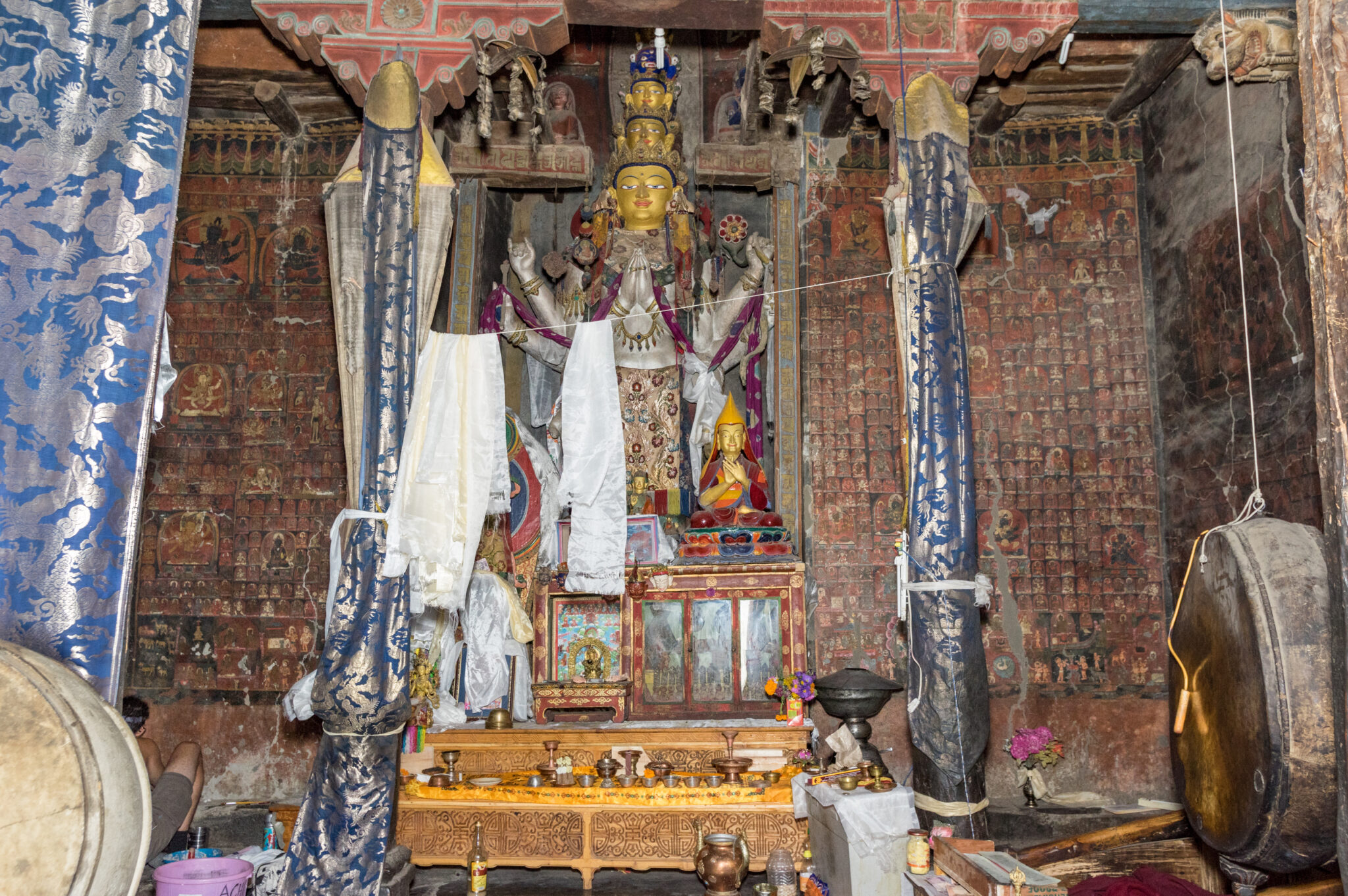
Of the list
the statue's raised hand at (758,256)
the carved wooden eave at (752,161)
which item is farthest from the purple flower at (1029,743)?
the carved wooden eave at (752,161)

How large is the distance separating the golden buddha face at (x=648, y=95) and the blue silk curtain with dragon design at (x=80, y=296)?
5606mm

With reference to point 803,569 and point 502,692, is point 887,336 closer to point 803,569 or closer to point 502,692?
point 803,569

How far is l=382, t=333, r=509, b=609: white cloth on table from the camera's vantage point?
5.11m

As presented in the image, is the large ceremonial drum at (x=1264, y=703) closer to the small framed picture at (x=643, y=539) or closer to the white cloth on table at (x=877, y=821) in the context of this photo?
the white cloth on table at (x=877, y=821)

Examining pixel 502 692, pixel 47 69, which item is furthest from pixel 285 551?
pixel 47 69

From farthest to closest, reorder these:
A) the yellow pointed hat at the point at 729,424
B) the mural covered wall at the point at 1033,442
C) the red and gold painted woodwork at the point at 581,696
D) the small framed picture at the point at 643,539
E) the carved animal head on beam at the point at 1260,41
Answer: the yellow pointed hat at the point at 729,424, the mural covered wall at the point at 1033,442, the small framed picture at the point at 643,539, the red and gold painted woodwork at the point at 581,696, the carved animal head on beam at the point at 1260,41

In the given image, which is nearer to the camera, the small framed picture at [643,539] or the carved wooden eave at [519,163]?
the small framed picture at [643,539]

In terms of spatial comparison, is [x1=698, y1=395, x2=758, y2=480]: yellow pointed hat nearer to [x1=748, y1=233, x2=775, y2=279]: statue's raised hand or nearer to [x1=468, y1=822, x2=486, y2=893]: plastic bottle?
[x1=748, y1=233, x2=775, y2=279]: statue's raised hand

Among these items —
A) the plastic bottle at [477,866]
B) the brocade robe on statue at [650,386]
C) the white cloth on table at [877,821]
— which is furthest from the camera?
the brocade robe on statue at [650,386]

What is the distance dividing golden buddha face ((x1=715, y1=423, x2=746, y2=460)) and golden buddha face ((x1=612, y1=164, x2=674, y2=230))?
191 centimetres

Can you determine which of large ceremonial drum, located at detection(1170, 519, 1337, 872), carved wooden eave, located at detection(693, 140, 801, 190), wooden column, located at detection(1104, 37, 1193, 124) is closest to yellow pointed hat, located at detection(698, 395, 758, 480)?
carved wooden eave, located at detection(693, 140, 801, 190)

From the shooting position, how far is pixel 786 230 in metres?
8.23

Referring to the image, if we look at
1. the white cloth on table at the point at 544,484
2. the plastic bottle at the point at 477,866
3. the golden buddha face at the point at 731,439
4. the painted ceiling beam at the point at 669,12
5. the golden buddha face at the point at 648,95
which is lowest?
the plastic bottle at the point at 477,866

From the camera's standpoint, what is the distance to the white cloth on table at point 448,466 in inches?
201
